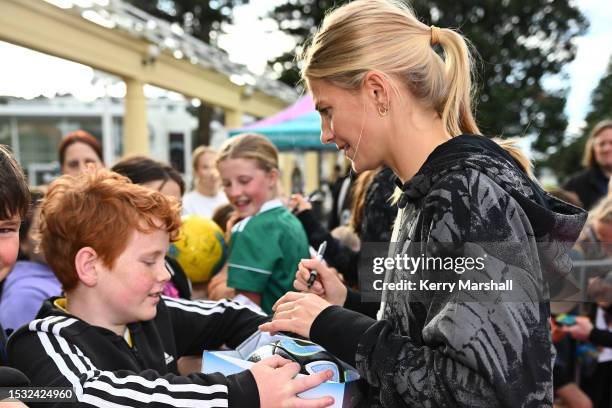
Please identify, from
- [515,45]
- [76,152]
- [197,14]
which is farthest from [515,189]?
[515,45]

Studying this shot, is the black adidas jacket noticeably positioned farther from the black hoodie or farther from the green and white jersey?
the green and white jersey

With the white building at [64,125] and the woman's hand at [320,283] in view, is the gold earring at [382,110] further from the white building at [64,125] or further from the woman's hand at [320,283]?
the white building at [64,125]

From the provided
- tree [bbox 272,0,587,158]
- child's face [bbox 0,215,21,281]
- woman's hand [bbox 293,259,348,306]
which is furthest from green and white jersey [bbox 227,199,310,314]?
tree [bbox 272,0,587,158]

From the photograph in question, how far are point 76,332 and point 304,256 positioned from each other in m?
1.46

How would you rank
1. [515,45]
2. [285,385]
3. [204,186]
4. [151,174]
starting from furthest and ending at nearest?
[515,45] < [204,186] < [151,174] < [285,385]

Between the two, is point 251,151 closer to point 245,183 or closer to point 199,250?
point 245,183

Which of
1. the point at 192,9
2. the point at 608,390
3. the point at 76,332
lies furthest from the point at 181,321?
the point at 192,9

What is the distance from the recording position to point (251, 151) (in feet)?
11.2

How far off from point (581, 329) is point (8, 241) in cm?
297

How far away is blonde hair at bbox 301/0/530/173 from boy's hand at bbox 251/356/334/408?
0.68 metres

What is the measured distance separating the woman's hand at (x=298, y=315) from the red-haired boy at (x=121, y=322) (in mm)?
82

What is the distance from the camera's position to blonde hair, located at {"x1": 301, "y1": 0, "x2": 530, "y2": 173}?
1.43 metres

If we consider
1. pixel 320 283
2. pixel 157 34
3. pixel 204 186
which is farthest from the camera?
pixel 157 34

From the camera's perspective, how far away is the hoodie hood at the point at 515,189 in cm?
123
